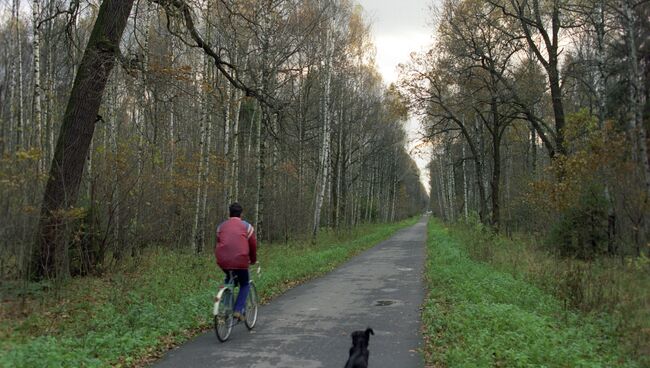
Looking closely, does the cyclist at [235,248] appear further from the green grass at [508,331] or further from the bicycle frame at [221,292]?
the green grass at [508,331]

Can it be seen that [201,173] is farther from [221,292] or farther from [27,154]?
[221,292]

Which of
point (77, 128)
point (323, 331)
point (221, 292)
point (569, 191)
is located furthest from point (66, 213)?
point (569, 191)

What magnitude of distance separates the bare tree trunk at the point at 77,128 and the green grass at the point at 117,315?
90 centimetres

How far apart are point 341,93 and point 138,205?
19.8 m

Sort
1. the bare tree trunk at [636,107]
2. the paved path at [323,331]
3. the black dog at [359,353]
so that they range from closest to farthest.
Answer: the black dog at [359,353] < the paved path at [323,331] < the bare tree trunk at [636,107]

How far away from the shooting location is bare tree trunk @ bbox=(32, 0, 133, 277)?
8.87 m

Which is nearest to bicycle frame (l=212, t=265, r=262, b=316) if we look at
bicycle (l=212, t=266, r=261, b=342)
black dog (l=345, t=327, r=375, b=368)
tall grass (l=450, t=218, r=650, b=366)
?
bicycle (l=212, t=266, r=261, b=342)

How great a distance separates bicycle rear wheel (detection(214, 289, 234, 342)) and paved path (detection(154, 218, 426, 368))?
16 cm

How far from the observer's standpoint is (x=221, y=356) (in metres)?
5.94

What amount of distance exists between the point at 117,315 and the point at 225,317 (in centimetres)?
198

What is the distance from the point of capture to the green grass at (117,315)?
5.52 metres

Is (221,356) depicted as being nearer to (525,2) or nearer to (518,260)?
(518,260)

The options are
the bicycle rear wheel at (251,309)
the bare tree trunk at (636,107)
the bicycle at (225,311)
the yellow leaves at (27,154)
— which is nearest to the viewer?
the bicycle at (225,311)

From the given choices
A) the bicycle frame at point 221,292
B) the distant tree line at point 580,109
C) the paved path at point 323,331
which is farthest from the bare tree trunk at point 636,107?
the bicycle frame at point 221,292
